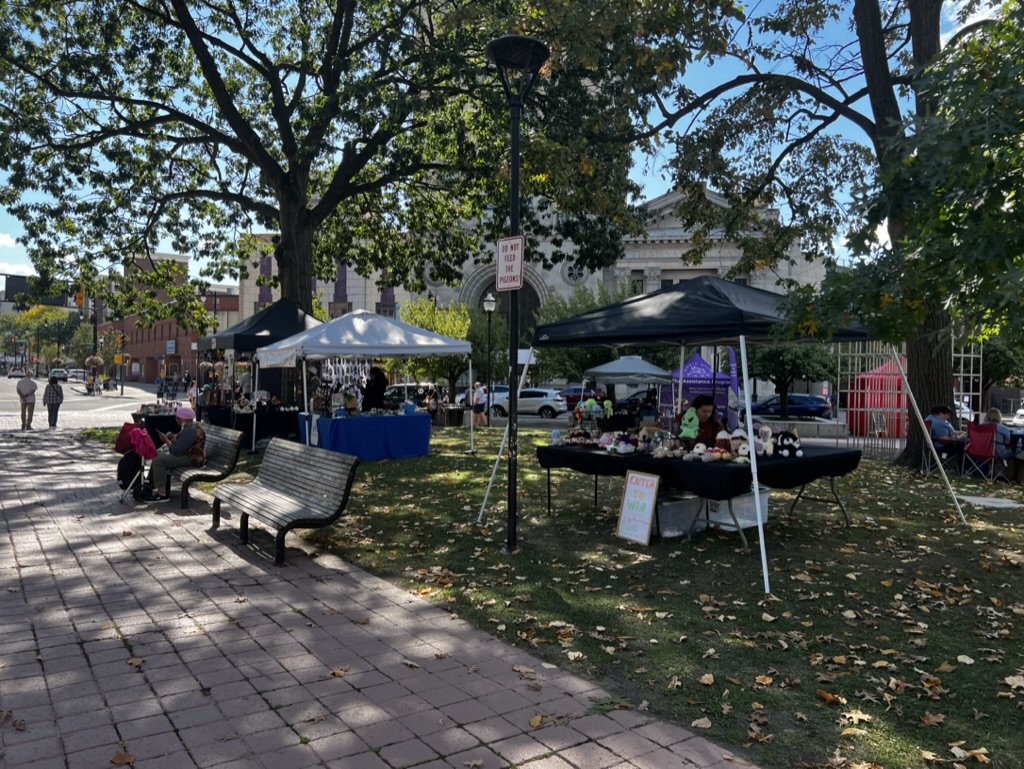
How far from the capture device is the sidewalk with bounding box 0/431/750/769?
351cm

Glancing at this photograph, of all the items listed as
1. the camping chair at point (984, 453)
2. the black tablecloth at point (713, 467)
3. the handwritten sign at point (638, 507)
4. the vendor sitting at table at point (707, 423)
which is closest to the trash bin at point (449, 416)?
the camping chair at point (984, 453)

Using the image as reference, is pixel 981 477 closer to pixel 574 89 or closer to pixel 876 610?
pixel 876 610

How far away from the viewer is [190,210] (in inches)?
912

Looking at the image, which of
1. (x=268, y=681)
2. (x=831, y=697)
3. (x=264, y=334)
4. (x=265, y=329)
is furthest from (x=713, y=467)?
(x=265, y=329)

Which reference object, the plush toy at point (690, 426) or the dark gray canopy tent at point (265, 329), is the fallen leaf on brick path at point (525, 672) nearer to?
the plush toy at point (690, 426)

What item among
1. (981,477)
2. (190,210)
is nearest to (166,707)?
(981,477)

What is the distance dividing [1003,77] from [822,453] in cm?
417

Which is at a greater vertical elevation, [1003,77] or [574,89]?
[574,89]

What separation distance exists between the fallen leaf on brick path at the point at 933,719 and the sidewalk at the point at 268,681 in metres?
1.14

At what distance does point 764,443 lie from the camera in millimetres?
7816

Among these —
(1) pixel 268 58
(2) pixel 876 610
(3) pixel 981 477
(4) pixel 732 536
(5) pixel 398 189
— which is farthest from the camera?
(5) pixel 398 189

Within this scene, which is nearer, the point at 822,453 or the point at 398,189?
the point at 822,453

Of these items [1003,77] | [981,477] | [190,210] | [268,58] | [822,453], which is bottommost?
[981,477]

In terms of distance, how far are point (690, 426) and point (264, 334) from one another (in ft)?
36.8
